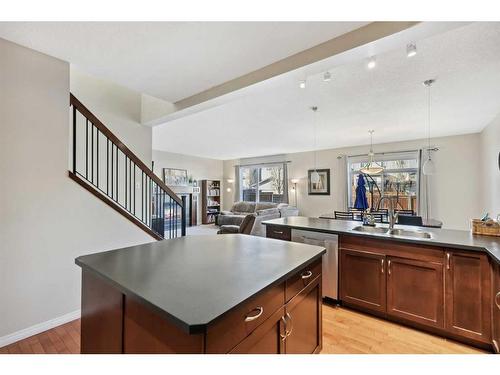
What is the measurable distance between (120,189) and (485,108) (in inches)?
219

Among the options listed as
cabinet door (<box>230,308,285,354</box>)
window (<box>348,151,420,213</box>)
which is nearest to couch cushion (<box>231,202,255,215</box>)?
window (<box>348,151,420,213</box>)

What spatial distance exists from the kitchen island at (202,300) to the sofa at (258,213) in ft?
12.8

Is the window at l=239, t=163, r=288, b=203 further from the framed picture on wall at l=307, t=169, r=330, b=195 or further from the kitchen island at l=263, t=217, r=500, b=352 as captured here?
the kitchen island at l=263, t=217, r=500, b=352

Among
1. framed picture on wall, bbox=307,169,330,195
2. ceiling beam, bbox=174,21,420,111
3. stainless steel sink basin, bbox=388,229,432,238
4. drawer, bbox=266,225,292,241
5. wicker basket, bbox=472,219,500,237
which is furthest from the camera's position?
framed picture on wall, bbox=307,169,330,195

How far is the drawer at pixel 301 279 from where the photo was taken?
126cm

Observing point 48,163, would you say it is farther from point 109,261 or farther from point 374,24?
point 374,24

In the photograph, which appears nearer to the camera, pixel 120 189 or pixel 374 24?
pixel 374 24

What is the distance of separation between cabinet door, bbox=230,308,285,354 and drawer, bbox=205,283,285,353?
0.9 inches

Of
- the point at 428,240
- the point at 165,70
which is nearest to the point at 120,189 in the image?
the point at 165,70

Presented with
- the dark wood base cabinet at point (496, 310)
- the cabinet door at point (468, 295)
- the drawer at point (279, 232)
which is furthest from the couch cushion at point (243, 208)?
the dark wood base cabinet at point (496, 310)

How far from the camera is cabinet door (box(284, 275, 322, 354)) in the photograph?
4.17 feet

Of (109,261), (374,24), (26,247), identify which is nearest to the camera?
(109,261)

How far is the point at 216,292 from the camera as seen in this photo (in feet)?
3.18
